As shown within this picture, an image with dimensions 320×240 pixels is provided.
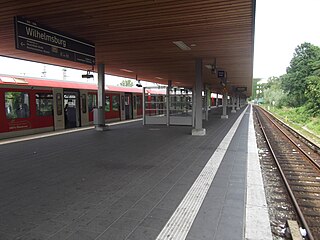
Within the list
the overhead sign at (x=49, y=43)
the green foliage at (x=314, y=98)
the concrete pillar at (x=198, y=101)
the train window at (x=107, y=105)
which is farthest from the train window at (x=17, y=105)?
the green foliage at (x=314, y=98)

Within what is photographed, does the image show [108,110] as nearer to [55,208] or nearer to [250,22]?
[250,22]

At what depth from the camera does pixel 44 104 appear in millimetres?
12023

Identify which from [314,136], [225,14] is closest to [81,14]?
[225,14]

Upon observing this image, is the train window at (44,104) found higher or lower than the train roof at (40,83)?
lower

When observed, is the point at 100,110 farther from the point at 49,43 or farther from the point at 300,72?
the point at 300,72

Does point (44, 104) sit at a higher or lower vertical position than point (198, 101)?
lower

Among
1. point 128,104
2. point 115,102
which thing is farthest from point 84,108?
point 128,104

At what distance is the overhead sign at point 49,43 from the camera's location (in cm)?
571

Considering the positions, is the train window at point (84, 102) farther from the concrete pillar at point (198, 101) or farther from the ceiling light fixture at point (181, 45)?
the ceiling light fixture at point (181, 45)

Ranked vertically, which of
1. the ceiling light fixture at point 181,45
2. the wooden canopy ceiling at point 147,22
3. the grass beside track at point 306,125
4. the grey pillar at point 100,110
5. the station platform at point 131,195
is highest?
the wooden canopy ceiling at point 147,22

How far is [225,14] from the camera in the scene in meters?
5.68

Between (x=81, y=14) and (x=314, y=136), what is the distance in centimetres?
1372

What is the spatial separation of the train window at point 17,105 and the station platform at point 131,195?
3457mm

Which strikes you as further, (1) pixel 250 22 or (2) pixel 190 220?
(1) pixel 250 22
